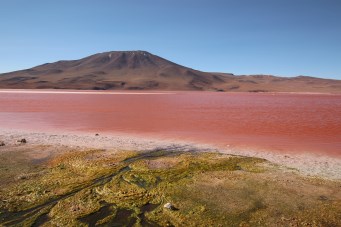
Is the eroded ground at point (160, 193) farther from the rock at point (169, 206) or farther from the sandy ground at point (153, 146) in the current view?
the sandy ground at point (153, 146)

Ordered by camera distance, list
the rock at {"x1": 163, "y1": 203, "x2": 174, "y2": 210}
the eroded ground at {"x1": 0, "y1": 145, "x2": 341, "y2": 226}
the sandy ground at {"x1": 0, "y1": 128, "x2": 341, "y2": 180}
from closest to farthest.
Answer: the eroded ground at {"x1": 0, "y1": 145, "x2": 341, "y2": 226}, the rock at {"x1": 163, "y1": 203, "x2": 174, "y2": 210}, the sandy ground at {"x1": 0, "y1": 128, "x2": 341, "y2": 180}

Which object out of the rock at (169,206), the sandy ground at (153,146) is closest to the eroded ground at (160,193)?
the rock at (169,206)

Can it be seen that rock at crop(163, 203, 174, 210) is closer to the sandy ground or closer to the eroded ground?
the eroded ground

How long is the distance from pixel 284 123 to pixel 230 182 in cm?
1496

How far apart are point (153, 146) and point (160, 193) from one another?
5.78 m

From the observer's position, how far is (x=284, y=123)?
71.7 ft

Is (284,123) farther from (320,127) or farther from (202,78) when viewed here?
(202,78)

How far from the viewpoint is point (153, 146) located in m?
13.6

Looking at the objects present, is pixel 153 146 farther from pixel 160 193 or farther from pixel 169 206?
pixel 169 206

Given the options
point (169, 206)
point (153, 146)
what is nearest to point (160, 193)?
point (169, 206)

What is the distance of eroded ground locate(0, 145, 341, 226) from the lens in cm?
647

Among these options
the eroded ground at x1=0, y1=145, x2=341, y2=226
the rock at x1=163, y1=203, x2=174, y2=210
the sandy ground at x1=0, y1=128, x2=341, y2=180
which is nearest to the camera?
the eroded ground at x1=0, y1=145, x2=341, y2=226

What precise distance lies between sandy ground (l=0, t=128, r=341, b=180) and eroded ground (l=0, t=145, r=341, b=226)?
1.00m

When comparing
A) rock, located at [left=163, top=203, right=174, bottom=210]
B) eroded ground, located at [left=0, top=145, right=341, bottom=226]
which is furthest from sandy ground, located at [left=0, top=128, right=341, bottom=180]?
rock, located at [left=163, top=203, right=174, bottom=210]
